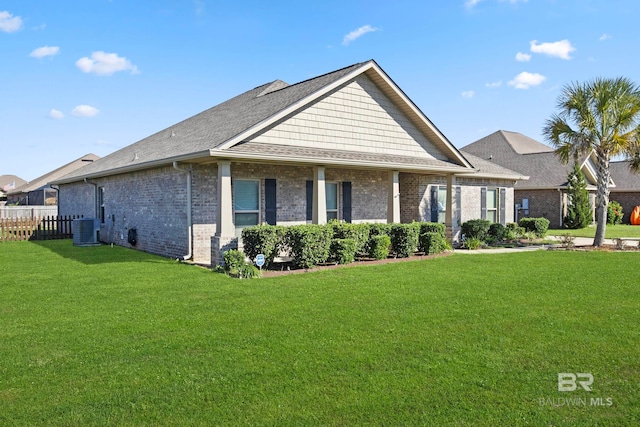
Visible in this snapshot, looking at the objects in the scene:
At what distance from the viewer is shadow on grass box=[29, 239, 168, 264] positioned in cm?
1366

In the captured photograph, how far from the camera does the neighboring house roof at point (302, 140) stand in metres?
12.7

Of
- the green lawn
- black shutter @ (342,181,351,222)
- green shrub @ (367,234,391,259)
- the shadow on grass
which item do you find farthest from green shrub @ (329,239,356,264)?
the green lawn

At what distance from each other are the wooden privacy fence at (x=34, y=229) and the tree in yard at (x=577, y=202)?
28381 mm

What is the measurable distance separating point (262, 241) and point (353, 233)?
2886mm

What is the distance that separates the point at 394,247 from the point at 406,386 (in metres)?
10.3

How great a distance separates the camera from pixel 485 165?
21.9m

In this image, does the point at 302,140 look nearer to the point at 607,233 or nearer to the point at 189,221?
the point at 189,221

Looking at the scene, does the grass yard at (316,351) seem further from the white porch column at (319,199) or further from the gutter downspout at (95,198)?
the gutter downspout at (95,198)

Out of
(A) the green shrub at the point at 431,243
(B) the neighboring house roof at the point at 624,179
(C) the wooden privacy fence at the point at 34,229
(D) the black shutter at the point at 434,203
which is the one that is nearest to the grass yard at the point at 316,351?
(A) the green shrub at the point at 431,243

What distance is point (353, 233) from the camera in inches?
528

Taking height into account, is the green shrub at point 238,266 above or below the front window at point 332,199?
below

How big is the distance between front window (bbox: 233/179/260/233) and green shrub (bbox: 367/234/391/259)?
352 cm

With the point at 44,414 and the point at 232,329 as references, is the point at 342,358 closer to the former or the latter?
the point at 232,329

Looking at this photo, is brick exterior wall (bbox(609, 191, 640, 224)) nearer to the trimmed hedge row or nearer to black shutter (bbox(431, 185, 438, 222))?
black shutter (bbox(431, 185, 438, 222))
